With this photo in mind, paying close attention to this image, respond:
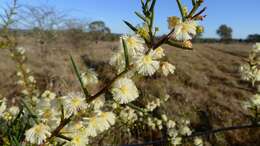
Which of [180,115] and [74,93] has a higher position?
[74,93]

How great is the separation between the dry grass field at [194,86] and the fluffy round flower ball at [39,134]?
4.85m

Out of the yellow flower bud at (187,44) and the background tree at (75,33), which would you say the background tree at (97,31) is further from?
the yellow flower bud at (187,44)

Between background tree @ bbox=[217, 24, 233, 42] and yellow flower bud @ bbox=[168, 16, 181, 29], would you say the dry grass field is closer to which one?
yellow flower bud @ bbox=[168, 16, 181, 29]

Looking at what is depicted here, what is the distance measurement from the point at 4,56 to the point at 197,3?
12784mm

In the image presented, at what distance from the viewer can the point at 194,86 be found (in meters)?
9.86

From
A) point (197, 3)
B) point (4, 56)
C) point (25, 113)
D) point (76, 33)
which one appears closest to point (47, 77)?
point (4, 56)

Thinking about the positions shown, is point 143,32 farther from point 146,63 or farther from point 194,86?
point 194,86

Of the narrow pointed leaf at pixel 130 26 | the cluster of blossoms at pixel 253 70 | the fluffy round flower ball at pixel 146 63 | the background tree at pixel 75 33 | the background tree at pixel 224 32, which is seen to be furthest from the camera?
the background tree at pixel 224 32

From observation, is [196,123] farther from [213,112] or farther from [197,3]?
[197,3]

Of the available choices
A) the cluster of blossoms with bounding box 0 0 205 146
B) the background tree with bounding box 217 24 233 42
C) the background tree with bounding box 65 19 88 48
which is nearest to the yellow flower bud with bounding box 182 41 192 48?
the cluster of blossoms with bounding box 0 0 205 146

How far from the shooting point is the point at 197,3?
3.73 feet

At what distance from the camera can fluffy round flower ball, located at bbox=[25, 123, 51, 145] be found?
1233mm

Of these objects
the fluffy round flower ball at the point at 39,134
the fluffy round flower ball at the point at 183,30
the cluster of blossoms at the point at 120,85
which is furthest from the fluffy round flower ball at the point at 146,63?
the fluffy round flower ball at the point at 39,134

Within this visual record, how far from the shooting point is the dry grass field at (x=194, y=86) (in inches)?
287
